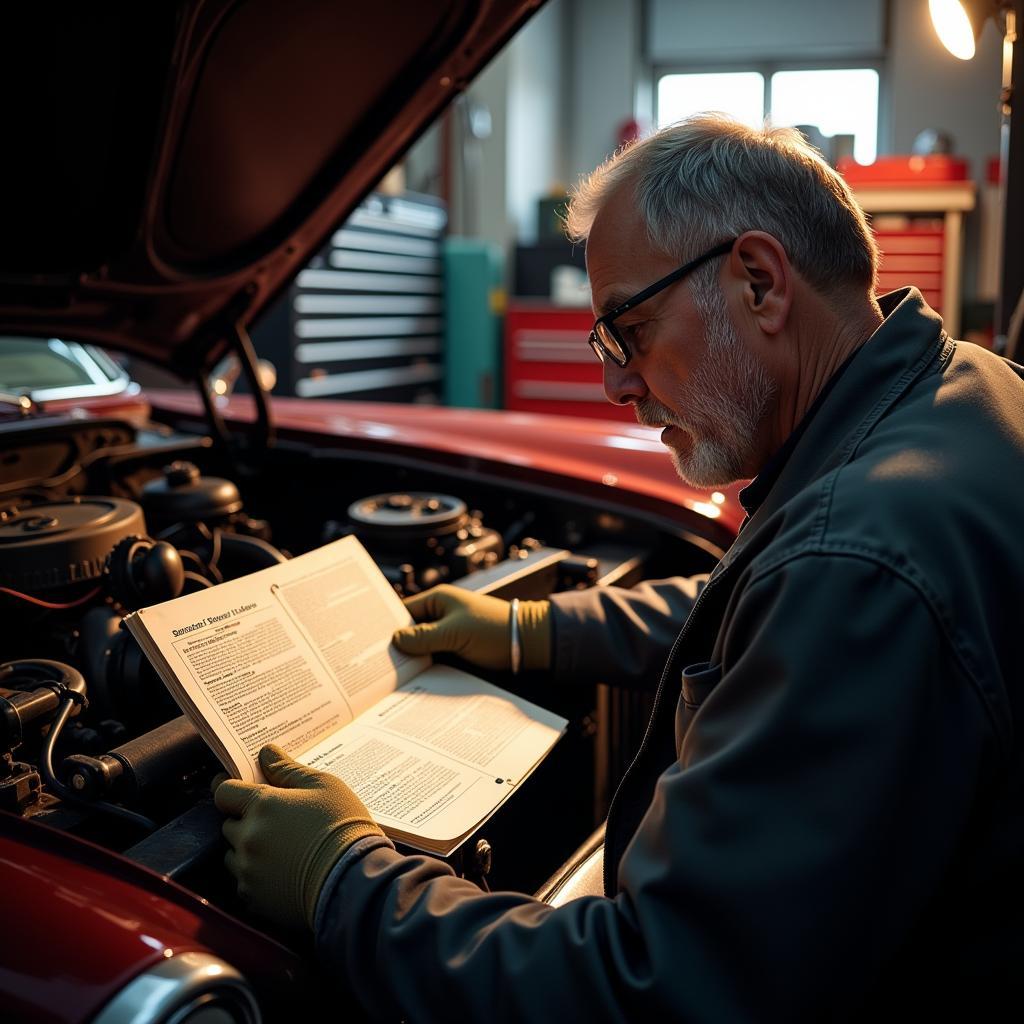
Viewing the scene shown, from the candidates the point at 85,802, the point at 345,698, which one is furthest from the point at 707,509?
the point at 85,802

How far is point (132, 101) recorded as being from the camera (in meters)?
1.34

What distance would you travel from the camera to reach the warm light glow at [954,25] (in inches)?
59.6

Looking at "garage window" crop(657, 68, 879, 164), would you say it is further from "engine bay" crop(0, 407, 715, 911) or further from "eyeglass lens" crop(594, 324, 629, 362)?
"eyeglass lens" crop(594, 324, 629, 362)

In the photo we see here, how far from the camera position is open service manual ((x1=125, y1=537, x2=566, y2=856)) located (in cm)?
98

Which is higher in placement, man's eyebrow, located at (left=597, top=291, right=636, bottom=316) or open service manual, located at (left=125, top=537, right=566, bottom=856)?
man's eyebrow, located at (left=597, top=291, right=636, bottom=316)

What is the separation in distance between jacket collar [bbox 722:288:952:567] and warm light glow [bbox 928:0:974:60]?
0.84 m

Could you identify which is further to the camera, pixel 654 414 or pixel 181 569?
pixel 181 569

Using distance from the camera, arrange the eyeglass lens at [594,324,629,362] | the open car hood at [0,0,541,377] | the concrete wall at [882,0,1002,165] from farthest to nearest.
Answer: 1. the concrete wall at [882,0,1002,165]
2. the open car hood at [0,0,541,377]
3. the eyeglass lens at [594,324,629,362]

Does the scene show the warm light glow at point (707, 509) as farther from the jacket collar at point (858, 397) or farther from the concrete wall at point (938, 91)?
the concrete wall at point (938, 91)

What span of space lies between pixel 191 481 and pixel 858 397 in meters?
1.05

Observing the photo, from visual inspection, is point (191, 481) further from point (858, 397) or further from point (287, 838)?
point (858, 397)

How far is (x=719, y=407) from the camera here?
3.29ft

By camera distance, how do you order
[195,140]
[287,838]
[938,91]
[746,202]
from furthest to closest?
[938,91] < [195,140] < [746,202] < [287,838]

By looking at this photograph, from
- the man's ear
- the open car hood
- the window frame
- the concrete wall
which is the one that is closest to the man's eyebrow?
the man's ear
